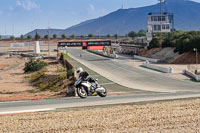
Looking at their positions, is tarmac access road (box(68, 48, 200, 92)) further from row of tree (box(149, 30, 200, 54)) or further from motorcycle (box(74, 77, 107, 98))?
row of tree (box(149, 30, 200, 54))

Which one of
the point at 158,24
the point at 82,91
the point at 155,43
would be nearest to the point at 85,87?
the point at 82,91

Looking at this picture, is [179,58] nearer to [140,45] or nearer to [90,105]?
[140,45]

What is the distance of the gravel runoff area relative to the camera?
11180mm

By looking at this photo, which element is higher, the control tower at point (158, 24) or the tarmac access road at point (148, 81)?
the control tower at point (158, 24)

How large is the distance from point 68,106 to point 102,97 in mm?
3392

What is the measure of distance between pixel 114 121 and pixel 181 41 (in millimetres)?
67796

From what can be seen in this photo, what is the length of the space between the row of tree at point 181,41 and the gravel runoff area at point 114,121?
198 feet

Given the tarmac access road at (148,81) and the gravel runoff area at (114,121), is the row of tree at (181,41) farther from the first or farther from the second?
the gravel runoff area at (114,121)

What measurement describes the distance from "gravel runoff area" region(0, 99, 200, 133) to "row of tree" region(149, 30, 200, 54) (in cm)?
6028

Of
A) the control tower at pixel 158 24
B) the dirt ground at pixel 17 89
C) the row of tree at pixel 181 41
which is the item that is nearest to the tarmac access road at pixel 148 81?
the dirt ground at pixel 17 89

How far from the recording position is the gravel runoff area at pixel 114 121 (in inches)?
440

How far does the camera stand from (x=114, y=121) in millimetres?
12266

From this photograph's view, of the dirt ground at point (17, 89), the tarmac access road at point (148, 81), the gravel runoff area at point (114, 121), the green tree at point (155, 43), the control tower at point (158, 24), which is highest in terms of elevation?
the control tower at point (158, 24)

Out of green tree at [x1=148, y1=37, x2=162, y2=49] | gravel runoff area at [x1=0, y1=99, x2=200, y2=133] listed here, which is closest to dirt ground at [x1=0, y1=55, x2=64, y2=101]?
gravel runoff area at [x1=0, y1=99, x2=200, y2=133]
